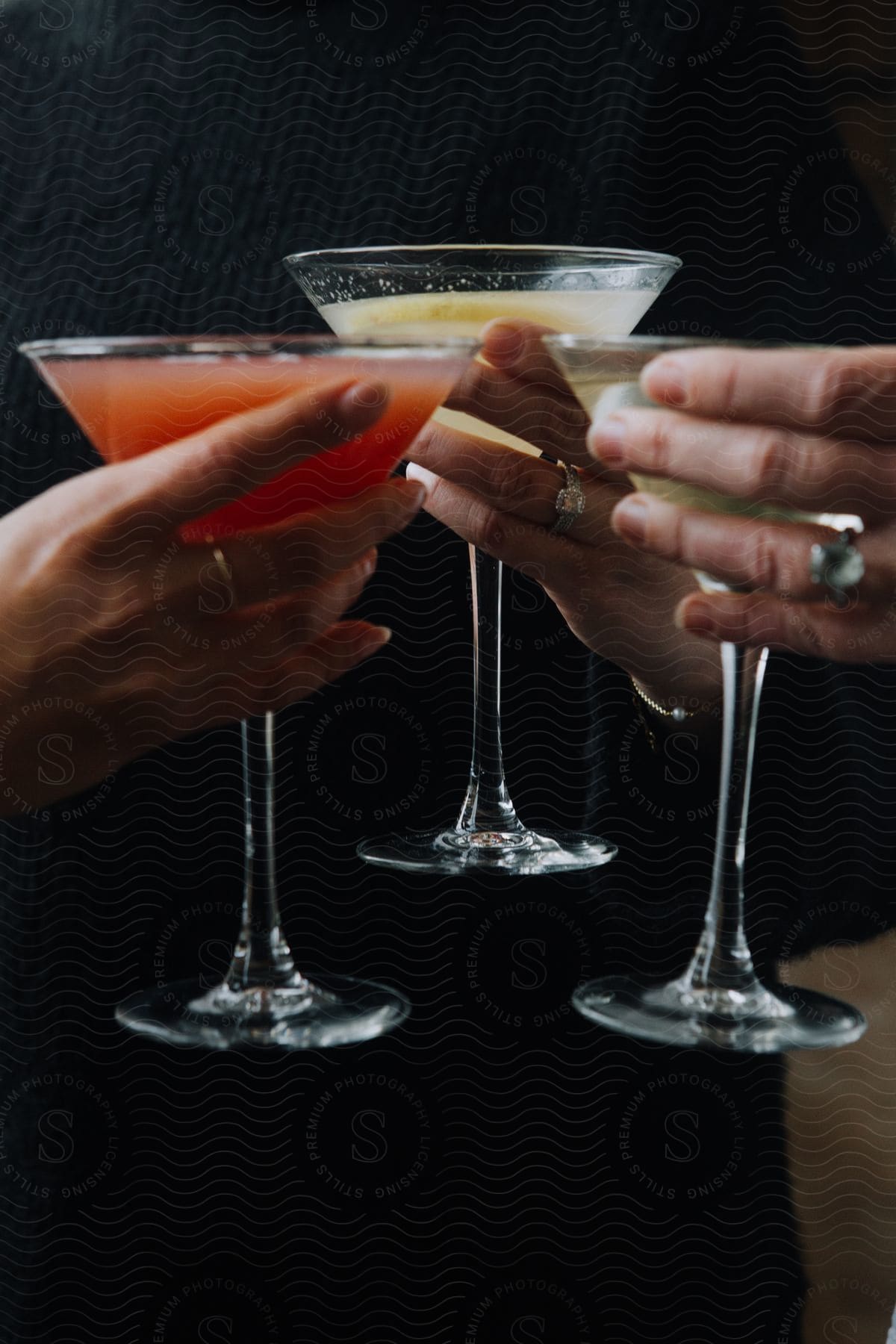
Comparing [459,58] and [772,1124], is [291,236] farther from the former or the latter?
[772,1124]

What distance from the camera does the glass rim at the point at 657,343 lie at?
0.34 metres

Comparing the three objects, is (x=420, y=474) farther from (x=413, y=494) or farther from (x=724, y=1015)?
(x=724, y=1015)

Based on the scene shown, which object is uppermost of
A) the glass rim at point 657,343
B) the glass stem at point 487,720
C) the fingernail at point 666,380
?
the glass rim at point 657,343

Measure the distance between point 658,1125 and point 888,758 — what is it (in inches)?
8.1

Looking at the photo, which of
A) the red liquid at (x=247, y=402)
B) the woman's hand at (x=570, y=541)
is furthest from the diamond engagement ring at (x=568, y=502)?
the red liquid at (x=247, y=402)

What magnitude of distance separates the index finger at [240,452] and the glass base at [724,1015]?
199 mm

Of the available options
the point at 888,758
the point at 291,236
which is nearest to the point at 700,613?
the point at 888,758

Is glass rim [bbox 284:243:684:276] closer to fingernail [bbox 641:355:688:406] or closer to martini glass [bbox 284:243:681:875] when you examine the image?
martini glass [bbox 284:243:681:875]

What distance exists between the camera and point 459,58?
0.61 m

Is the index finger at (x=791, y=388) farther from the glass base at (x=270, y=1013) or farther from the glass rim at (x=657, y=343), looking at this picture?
the glass base at (x=270, y=1013)

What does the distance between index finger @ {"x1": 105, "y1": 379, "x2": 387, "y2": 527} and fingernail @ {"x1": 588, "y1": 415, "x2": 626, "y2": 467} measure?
8 centimetres

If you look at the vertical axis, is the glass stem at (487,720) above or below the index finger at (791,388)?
below

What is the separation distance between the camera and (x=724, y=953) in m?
0.39

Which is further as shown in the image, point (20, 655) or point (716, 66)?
point (716, 66)
